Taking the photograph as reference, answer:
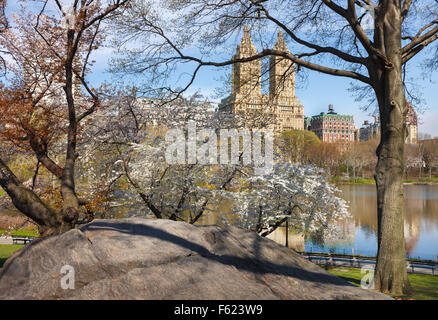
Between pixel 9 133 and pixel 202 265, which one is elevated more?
pixel 9 133

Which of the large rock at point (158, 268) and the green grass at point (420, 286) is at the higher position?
the large rock at point (158, 268)

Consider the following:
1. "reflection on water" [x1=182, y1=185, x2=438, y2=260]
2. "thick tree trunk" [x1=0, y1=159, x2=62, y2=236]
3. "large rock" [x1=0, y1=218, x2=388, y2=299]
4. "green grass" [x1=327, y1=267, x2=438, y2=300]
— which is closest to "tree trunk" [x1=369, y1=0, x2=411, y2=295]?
"green grass" [x1=327, y1=267, x2=438, y2=300]

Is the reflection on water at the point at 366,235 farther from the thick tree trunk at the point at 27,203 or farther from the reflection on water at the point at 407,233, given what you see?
the thick tree trunk at the point at 27,203

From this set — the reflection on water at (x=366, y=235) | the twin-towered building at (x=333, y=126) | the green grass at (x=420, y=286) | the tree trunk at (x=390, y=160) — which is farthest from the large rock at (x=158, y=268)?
the twin-towered building at (x=333, y=126)

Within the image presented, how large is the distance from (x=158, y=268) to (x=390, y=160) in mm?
5636

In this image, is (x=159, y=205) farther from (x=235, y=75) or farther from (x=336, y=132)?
(x=336, y=132)

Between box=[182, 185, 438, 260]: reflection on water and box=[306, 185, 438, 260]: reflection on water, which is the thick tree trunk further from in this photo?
box=[306, 185, 438, 260]: reflection on water

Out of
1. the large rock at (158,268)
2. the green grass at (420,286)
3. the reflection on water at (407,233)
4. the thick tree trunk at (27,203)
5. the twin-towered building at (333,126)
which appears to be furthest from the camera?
the twin-towered building at (333,126)

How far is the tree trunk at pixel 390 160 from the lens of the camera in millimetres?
6879

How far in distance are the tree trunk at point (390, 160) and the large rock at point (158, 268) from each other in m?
3.07
